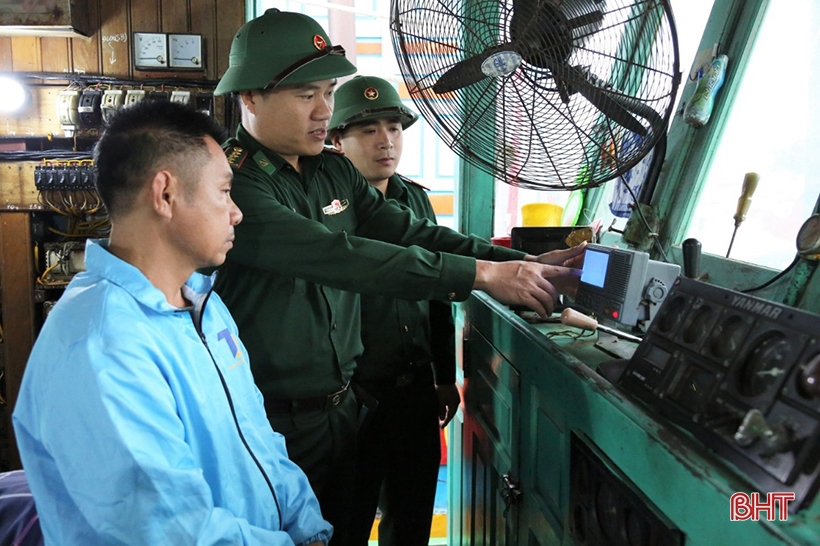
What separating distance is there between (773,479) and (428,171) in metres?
5.35

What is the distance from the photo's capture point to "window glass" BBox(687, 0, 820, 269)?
1188mm

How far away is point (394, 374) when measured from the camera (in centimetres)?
201

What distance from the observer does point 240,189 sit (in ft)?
4.50

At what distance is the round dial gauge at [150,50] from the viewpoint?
3211 mm

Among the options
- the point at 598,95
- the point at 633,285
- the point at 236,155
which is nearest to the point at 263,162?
the point at 236,155

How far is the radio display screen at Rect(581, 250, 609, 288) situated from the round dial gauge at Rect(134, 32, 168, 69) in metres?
2.92

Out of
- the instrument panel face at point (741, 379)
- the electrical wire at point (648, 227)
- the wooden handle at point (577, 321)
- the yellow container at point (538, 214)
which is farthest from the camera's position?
the yellow container at point (538, 214)

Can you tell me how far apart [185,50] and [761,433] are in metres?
3.38

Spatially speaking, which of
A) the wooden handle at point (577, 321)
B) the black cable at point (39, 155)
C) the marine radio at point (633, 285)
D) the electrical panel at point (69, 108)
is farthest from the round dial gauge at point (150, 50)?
the marine radio at point (633, 285)

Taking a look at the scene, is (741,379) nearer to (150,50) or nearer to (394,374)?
(394,374)

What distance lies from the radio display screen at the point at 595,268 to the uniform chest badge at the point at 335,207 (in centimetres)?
79

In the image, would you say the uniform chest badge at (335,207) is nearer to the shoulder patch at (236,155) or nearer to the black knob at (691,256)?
the shoulder patch at (236,155)

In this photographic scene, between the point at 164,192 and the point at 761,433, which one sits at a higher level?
the point at 164,192

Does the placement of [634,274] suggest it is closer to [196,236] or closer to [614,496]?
[614,496]
